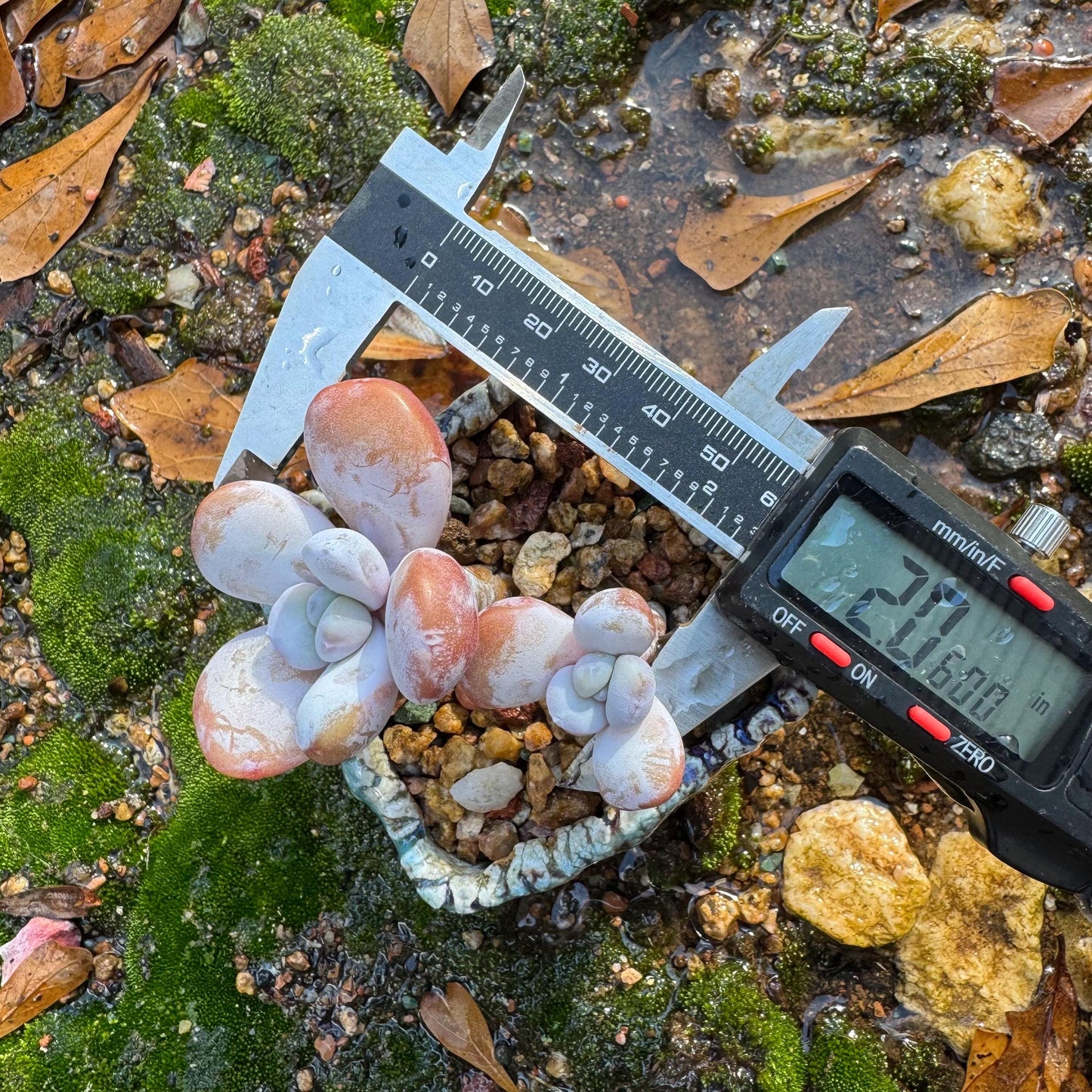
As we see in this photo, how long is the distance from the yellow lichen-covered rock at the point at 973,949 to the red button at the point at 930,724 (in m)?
0.51

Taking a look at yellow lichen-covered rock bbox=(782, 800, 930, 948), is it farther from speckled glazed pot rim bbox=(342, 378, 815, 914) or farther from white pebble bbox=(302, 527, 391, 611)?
white pebble bbox=(302, 527, 391, 611)

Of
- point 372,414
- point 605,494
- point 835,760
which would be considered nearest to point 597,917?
point 835,760

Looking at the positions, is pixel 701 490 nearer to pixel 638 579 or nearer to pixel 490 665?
pixel 638 579

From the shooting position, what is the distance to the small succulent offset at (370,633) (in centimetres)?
114

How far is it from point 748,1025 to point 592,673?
3.32 feet

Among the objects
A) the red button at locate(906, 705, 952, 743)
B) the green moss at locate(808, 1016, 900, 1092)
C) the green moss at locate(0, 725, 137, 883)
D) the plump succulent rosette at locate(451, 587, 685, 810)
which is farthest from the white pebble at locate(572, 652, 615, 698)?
the green moss at locate(0, 725, 137, 883)

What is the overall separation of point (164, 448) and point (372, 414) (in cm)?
101

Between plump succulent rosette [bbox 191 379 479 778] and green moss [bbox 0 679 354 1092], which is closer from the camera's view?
plump succulent rosette [bbox 191 379 479 778]

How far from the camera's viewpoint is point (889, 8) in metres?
1.90

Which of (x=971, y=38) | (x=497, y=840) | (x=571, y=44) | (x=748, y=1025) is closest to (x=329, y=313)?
(x=571, y=44)

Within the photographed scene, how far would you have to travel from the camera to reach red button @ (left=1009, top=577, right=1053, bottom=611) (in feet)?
4.64

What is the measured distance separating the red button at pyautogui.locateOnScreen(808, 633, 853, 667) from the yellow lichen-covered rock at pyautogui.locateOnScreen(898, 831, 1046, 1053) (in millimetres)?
656

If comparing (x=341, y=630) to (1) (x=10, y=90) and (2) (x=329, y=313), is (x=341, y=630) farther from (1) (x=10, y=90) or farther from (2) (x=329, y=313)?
(1) (x=10, y=90)

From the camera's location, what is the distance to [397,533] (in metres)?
1.26
